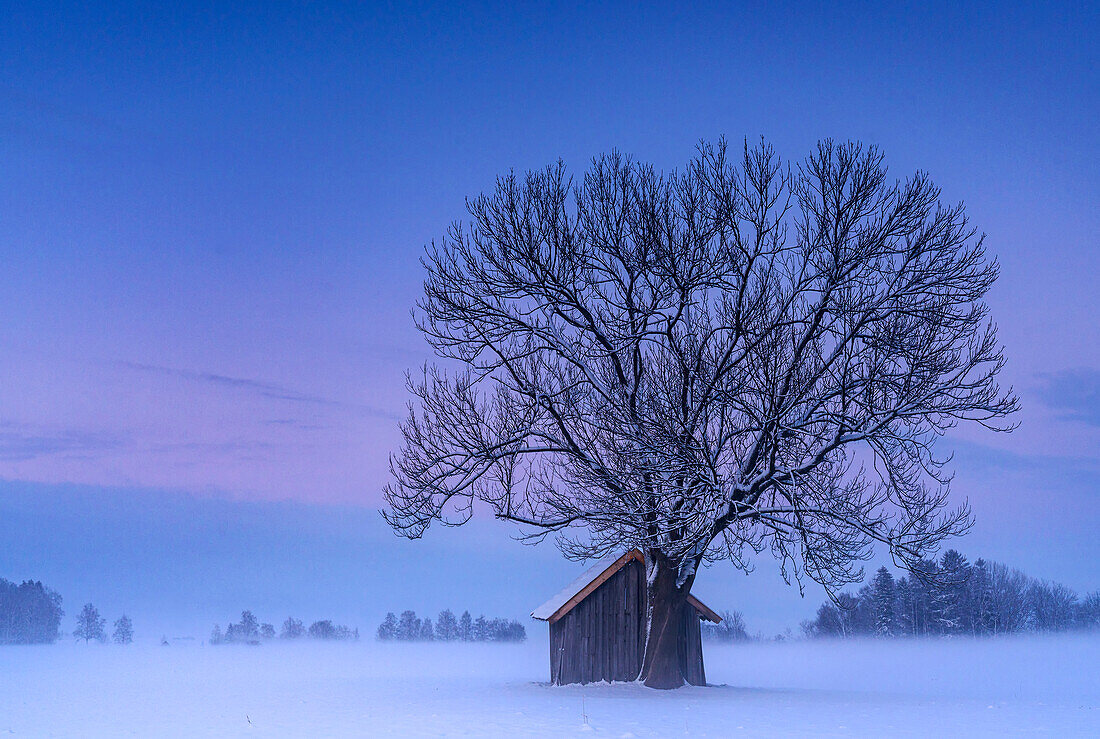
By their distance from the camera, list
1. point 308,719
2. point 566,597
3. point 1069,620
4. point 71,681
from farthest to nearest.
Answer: point 1069,620 < point 71,681 < point 566,597 < point 308,719

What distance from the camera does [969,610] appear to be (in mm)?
57594

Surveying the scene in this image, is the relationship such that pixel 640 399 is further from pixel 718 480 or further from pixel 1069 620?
pixel 1069 620

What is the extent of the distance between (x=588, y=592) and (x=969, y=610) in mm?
48939

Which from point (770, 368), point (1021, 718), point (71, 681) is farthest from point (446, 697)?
point (71, 681)

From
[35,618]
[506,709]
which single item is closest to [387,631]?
[35,618]

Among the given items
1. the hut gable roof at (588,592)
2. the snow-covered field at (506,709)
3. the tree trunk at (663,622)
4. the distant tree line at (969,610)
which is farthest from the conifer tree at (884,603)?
the tree trunk at (663,622)

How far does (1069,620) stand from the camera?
6412cm

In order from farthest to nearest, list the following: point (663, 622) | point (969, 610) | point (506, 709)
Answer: point (969, 610) → point (663, 622) → point (506, 709)

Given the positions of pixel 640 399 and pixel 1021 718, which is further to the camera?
pixel 640 399

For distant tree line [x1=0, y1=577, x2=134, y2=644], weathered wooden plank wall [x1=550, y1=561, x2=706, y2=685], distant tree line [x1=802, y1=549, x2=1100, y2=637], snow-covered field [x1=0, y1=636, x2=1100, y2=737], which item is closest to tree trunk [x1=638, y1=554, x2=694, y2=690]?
weathered wooden plank wall [x1=550, y1=561, x2=706, y2=685]

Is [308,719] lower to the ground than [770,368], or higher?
lower

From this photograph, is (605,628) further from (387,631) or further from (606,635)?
(387,631)

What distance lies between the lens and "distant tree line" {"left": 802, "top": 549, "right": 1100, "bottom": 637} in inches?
2243

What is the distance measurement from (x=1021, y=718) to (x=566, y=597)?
11125 millimetres
